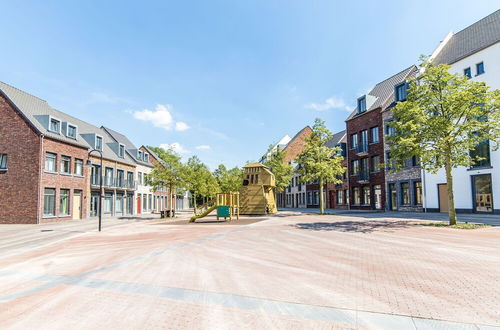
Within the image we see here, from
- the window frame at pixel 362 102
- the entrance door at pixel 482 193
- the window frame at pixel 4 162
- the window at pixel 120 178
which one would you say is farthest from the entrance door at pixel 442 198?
the window frame at pixel 4 162

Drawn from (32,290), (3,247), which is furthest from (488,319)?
(3,247)

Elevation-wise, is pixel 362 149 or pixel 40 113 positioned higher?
pixel 40 113

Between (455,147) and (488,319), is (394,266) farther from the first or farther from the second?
(455,147)

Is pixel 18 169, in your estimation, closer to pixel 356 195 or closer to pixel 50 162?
pixel 50 162

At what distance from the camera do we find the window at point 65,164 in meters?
26.9

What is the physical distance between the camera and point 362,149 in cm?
3609

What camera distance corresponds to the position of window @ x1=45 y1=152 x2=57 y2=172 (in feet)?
82.1

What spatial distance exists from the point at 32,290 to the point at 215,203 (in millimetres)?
19132

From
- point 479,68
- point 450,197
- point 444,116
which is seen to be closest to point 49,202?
point 450,197

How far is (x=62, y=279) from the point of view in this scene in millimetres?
6699

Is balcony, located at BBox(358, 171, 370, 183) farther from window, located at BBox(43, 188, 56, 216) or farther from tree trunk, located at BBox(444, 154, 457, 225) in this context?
window, located at BBox(43, 188, 56, 216)

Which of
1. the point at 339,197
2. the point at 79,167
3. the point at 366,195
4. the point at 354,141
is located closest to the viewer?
the point at 79,167

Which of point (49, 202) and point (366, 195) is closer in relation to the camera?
point (49, 202)

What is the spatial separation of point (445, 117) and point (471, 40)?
15574mm
